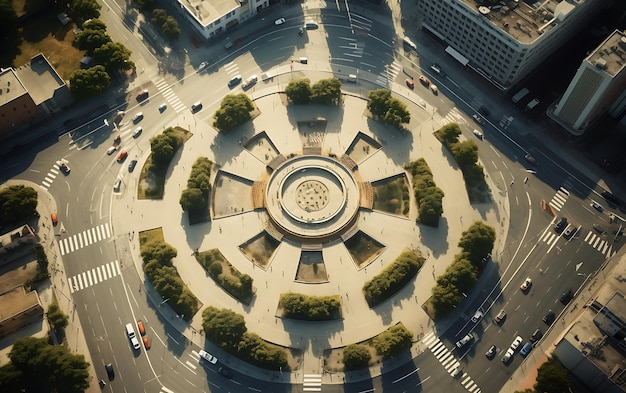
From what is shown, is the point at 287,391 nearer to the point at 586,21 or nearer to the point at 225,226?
the point at 225,226

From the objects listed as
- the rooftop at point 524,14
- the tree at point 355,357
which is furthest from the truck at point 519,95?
the tree at point 355,357

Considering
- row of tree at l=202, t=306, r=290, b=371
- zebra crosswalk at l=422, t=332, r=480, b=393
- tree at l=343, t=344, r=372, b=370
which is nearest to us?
tree at l=343, t=344, r=372, b=370

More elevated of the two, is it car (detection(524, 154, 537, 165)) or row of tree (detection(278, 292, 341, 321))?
car (detection(524, 154, 537, 165))

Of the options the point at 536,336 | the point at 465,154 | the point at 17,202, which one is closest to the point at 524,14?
the point at 465,154

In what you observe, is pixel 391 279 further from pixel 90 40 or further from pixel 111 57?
pixel 90 40

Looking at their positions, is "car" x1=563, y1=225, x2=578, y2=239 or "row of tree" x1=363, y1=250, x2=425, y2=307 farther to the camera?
"car" x1=563, y1=225, x2=578, y2=239

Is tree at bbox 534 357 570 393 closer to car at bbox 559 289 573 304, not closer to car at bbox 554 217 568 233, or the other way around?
car at bbox 559 289 573 304

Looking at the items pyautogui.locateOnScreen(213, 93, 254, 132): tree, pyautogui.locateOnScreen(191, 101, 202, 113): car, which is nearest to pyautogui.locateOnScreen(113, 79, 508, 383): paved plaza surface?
pyautogui.locateOnScreen(213, 93, 254, 132): tree

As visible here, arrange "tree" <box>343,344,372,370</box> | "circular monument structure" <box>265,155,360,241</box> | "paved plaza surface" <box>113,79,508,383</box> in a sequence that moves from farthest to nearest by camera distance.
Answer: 1. "circular monument structure" <box>265,155,360,241</box>
2. "paved plaza surface" <box>113,79,508,383</box>
3. "tree" <box>343,344,372,370</box>
